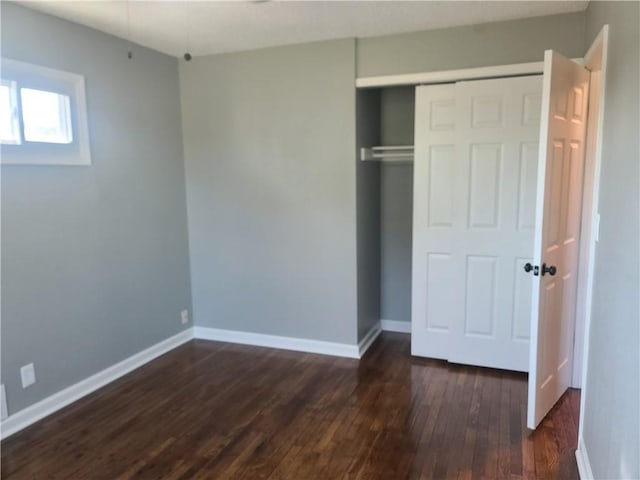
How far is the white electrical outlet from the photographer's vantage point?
8.94ft

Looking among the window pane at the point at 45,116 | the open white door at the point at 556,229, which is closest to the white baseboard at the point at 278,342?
the open white door at the point at 556,229

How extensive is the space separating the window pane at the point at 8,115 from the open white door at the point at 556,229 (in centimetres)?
285

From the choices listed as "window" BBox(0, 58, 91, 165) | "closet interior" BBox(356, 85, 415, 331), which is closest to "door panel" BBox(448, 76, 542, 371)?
"closet interior" BBox(356, 85, 415, 331)

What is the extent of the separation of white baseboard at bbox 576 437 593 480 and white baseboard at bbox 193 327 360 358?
1689 millimetres

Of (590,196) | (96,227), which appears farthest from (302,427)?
(590,196)

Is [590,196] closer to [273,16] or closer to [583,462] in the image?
[583,462]

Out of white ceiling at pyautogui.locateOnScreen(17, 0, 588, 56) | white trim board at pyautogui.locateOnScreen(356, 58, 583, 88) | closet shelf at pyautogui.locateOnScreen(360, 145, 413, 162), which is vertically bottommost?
closet shelf at pyautogui.locateOnScreen(360, 145, 413, 162)

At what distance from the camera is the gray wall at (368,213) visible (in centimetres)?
359

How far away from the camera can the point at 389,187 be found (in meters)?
4.11

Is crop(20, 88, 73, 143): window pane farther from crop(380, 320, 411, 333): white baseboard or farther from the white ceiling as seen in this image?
crop(380, 320, 411, 333): white baseboard

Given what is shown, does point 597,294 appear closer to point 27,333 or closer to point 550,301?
point 550,301

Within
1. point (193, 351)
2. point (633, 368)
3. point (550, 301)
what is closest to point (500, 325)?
point (550, 301)

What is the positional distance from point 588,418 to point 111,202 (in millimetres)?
3115

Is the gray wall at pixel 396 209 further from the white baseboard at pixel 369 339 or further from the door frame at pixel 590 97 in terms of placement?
the door frame at pixel 590 97
